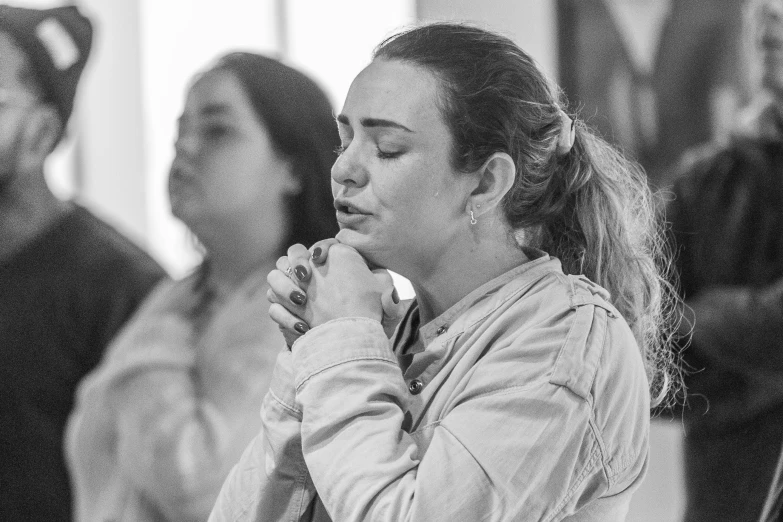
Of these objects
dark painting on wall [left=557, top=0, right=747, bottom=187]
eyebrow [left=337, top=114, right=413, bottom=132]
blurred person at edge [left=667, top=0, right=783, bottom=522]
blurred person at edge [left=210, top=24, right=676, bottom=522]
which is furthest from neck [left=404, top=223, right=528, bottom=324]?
dark painting on wall [left=557, top=0, right=747, bottom=187]

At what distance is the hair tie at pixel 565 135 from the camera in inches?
37.8

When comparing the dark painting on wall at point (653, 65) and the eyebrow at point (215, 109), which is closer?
the eyebrow at point (215, 109)

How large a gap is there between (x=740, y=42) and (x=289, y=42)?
1.08m

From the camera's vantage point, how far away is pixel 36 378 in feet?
4.73

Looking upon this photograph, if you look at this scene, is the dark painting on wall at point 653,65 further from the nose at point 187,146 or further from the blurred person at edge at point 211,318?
the nose at point 187,146

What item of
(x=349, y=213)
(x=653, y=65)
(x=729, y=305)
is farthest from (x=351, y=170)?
(x=653, y=65)

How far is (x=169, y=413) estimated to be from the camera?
154 cm

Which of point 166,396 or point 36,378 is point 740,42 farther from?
point 36,378

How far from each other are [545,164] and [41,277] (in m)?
0.79

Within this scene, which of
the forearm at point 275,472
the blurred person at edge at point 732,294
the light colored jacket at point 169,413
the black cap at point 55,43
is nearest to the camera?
the forearm at point 275,472

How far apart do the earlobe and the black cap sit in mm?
742

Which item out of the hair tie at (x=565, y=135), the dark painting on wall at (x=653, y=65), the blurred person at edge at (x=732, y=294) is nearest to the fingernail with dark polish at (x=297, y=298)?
the hair tie at (x=565, y=135)

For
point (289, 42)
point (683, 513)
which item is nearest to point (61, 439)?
point (289, 42)

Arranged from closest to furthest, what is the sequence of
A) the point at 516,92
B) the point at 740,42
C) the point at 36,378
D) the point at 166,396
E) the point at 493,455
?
1. the point at 493,455
2. the point at 516,92
3. the point at 36,378
4. the point at 166,396
5. the point at 740,42
